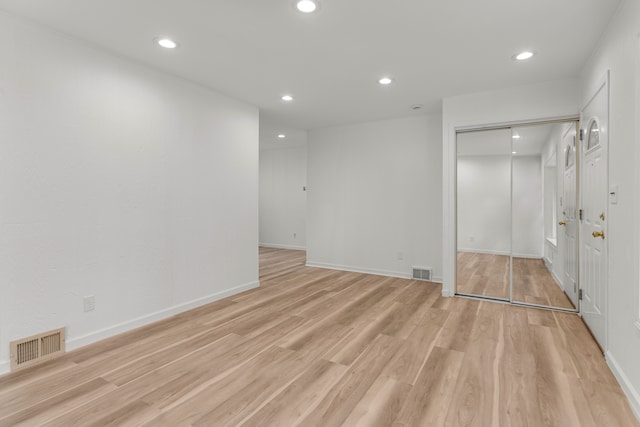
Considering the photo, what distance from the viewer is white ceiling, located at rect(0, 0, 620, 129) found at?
2.30 meters

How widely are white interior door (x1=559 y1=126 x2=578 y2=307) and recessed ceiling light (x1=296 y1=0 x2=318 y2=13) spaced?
323 centimetres

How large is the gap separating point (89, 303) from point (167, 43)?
7.76ft

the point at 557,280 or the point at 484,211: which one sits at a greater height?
the point at 484,211

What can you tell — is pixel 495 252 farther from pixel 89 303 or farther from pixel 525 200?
pixel 89 303

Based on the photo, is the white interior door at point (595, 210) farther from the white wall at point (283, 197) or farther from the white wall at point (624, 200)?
the white wall at point (283, 197)

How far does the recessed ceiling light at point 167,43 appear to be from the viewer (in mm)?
2749

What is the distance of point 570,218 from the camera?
3.71m

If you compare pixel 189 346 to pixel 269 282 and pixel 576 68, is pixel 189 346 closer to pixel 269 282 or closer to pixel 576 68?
pixel 269 282

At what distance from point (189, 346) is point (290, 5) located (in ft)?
9.16

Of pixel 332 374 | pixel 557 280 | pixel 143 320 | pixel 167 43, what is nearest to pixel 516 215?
pixel 557 280

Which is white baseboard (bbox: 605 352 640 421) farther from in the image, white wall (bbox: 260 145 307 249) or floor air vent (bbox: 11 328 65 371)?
white wall (bbox: 260 145 307 249)

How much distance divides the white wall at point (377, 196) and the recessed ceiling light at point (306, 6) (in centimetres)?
328

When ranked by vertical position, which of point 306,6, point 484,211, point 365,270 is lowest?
point 365,270

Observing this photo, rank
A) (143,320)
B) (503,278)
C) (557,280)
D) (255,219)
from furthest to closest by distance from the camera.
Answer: (255,219) → (503,278) → (557,280) → (143,320)
